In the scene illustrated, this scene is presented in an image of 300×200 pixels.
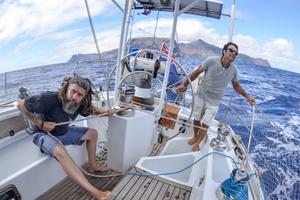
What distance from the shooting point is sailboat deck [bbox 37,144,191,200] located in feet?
6.31

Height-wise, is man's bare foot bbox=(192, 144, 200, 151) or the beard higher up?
the beard

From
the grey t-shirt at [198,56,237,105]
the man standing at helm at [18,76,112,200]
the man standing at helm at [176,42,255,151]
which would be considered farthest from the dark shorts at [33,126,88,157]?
the grey t-shirt at [198,56,237,105]

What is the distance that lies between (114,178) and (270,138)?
3.92 meters

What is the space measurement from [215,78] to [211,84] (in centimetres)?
8

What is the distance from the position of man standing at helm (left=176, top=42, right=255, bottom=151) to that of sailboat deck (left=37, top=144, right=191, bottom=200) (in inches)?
31.5

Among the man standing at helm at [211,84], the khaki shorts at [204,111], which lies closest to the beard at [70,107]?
the man standing at helm at [211,84]

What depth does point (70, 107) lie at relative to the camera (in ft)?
6.45

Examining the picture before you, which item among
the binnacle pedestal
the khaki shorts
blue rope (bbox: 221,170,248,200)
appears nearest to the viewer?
blue rope (bbox: 221,170,248,200)

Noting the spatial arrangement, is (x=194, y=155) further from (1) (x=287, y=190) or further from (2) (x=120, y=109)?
(1) (x=287, y=190)

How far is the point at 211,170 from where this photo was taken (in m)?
1.78

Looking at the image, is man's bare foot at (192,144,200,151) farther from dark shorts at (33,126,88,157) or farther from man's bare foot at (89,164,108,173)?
dark shorts at (33,126,88,157)

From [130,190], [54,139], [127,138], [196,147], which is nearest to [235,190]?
[130,190]

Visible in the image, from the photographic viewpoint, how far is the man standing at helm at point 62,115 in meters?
1.77

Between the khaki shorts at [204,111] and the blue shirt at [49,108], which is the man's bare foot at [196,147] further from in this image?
the blue shirt at [49,108]
